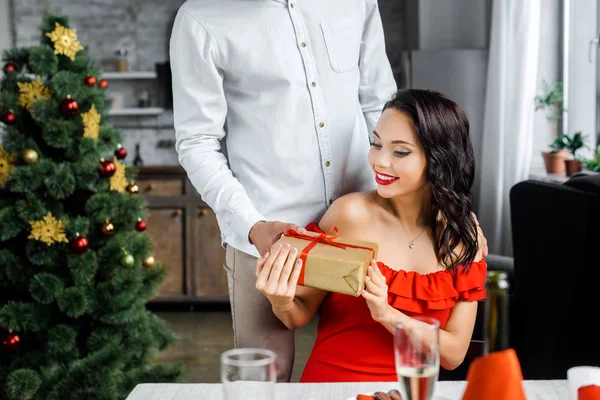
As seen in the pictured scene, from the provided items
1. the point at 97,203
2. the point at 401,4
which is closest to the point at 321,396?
the point at 97,203

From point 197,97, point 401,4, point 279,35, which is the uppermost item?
point 401,4

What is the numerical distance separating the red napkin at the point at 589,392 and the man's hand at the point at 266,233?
2.12 feet

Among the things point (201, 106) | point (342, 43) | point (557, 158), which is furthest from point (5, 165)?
point (557, 158)

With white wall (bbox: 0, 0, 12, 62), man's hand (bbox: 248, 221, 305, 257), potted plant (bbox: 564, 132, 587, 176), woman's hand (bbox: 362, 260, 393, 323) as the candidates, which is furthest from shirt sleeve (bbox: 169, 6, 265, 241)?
white wall (bbox: 0, 0, 12, 62)

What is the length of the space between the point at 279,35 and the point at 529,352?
131cm

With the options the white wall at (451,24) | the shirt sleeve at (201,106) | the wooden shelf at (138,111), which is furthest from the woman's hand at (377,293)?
the wooden shelf at (138,111)

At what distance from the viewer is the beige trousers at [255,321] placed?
1.74m

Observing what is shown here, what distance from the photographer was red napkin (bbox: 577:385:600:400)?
0.92 m

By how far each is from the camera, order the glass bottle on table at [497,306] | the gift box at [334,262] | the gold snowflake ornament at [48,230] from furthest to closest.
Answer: the gold snowflake ornament at [48,230] → the gift box at [334,262] → the glass bottle on table at [497,306]

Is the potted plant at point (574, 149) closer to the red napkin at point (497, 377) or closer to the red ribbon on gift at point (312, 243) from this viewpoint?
the red ribbon on gift at point (312, 243)

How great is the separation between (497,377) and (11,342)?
2.15 meters

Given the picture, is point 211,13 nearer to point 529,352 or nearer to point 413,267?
point 413,267

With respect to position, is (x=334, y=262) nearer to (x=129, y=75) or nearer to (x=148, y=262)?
(x=148, y=262)

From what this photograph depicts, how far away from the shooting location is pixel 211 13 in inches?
65.7
